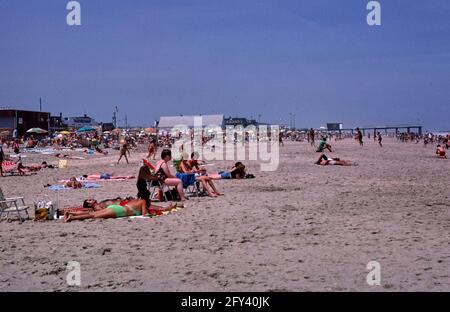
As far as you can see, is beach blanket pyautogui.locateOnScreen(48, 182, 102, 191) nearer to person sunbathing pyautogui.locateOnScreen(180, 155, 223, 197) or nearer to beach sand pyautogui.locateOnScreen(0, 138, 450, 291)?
beach sand pyautogui.locateOnScreen(0, 138, 450, 291)

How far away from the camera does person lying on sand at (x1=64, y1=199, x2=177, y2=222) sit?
7.68m

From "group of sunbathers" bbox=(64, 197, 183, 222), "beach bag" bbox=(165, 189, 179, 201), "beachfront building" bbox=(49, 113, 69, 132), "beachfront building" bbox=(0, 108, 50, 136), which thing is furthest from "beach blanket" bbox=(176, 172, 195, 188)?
"beachfront building" bbox=(49, 113, 69, 132)

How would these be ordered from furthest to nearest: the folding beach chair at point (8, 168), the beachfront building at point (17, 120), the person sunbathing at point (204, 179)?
the beachfront building at point (17, 120) → the folding beach chair at point (8, 168) → the person sunbathing at point (204, 179)

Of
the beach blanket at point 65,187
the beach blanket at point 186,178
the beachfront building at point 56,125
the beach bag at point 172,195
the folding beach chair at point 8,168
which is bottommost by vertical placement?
the beach blanket at point 65,187

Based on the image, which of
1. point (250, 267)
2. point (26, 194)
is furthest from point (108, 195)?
point (250, 267)

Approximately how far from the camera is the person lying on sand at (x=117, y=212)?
7.68 metres

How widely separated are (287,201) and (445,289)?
5.42 meters

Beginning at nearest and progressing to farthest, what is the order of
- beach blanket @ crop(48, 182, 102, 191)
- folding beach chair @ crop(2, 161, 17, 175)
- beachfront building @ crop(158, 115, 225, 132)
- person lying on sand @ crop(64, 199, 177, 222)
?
person lying on sand @ crop(64, 199, 177, 222), beach blanket @ crop(48, 182, 102, 191), folding beach chair @ crop(2, 161, 17, 175), beachfront building @ crop(158, 115, 225, 132)

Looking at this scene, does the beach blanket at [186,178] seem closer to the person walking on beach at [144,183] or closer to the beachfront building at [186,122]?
the person walking on beach at [144,183]

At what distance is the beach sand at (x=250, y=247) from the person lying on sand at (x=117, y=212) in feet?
0.74

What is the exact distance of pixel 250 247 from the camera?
5664mm

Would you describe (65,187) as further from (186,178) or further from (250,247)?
(250,247)

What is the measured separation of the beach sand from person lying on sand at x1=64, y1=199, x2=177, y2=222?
23 centimetres

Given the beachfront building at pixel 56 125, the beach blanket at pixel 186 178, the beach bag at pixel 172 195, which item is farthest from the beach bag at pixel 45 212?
the beachfront building at pixel 56 125
